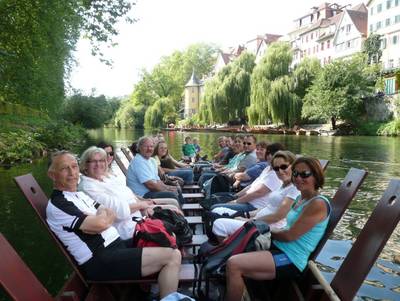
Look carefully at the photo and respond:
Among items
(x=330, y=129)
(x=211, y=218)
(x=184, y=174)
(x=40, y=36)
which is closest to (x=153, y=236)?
(x=211, y=218)

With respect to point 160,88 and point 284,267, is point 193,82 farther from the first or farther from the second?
point 284,267

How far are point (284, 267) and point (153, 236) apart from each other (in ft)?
3.35

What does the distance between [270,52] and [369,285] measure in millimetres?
35329

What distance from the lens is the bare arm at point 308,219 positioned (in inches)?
117

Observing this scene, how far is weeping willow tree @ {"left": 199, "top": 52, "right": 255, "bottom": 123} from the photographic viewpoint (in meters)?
42.6

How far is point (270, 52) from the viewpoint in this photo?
38750 mm

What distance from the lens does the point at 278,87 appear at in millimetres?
37250

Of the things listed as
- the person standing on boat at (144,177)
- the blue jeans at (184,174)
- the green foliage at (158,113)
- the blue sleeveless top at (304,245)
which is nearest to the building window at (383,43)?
Answer: the green foliage at (158,113)

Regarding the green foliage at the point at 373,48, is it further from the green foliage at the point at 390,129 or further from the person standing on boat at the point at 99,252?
the person standing on boat at the point at 99,252

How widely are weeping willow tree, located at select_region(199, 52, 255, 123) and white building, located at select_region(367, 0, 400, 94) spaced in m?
14.6

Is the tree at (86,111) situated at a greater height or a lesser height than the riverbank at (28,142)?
greater

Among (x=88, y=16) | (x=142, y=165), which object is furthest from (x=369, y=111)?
(x=142, y=165)

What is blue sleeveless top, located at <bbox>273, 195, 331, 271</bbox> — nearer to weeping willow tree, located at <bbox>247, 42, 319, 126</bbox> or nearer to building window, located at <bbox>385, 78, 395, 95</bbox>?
weeping willow tree, located at <bbox>247, 42, 319, 126</bbox>

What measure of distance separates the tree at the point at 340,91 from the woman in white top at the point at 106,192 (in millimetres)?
36224
